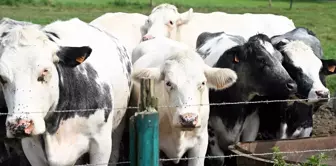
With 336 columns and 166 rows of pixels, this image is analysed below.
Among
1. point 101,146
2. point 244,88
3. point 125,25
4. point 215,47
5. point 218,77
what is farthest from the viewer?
point 125,25

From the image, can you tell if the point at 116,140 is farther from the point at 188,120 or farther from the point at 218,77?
the point at 188,120

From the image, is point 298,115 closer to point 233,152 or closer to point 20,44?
point 233,152

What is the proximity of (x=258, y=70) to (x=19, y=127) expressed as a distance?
3091 millimetres

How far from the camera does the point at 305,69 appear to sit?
757cm

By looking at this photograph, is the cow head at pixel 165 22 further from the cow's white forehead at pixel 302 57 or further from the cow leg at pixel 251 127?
the cow leg at pixel 251 127

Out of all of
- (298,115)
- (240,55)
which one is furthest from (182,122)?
(298,115)

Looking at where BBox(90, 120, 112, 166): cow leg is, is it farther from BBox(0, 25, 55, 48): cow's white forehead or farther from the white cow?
the white cow

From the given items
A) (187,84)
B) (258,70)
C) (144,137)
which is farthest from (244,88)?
(144,137)

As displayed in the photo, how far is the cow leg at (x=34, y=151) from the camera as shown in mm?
5631

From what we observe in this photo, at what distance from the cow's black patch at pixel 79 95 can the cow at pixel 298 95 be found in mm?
2234

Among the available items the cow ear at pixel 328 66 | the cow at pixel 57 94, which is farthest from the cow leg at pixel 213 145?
the cow ear at pixel 328 66

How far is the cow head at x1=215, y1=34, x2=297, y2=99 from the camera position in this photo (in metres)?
7.05

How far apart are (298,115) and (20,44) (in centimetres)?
374

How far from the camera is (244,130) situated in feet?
25.0
